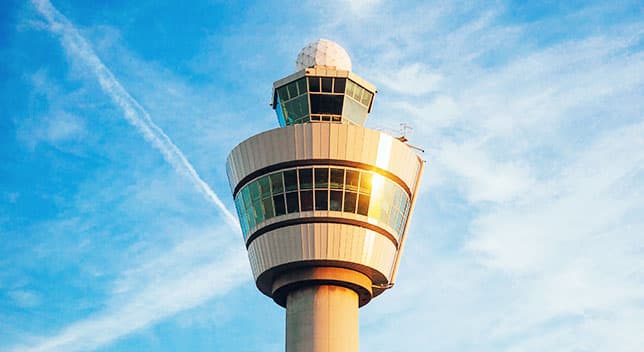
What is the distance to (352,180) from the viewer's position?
154 feet

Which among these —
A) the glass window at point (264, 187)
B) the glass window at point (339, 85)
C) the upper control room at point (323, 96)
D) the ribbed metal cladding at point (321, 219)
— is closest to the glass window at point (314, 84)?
the upper control room at point (323, 96)

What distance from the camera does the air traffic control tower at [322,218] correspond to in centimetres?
4603

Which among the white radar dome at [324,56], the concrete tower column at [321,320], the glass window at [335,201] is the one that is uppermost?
the white radar dome at [324,56]

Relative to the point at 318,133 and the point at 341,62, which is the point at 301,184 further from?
the point at 341,62

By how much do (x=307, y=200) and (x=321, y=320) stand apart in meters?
6.31

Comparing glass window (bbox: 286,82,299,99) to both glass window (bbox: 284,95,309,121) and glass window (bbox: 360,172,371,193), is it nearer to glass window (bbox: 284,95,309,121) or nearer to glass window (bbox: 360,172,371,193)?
glass window (bbox: 284,95,309,121)

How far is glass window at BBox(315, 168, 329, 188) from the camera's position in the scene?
152ft

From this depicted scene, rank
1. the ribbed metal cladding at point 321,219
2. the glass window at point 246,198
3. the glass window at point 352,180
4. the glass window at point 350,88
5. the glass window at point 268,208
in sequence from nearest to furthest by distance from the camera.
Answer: the ribbed metal cladding at point 321,219, the glass window at point 352,180, the glass window at point 268,208, the glass window at point 246,198, the glass window at point 350,88

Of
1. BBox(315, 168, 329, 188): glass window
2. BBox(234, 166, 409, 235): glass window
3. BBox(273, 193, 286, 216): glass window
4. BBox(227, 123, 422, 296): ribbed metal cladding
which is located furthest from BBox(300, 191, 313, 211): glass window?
BBox(273, 193, 286, 216): glass window

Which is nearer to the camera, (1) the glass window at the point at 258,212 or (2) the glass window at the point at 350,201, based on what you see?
(2) the glass window at the point at 350,201

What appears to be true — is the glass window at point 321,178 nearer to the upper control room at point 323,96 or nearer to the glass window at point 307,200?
the glass window at point 307,200

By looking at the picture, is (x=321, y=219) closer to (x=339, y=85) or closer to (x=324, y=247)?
(x=324, y=247)

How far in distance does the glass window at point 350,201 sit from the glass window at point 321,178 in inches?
48.1

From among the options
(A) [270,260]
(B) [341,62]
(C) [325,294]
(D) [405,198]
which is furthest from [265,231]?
(B) [341,62]
